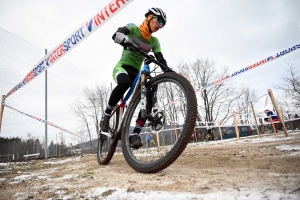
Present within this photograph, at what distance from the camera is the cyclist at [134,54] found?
2.24 m

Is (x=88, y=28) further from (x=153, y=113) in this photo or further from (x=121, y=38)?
(x=153, y=113)

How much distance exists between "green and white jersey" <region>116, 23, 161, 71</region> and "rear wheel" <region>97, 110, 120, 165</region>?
85 cm

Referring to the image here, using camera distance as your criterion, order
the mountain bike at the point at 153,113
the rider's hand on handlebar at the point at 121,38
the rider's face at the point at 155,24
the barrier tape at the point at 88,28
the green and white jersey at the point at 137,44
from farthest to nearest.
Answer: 1. the barrier tape at the point at 88,28
2. the green and white jersey at the point at 137,44
3. the rider's face at the point at 155,24
4. the rider's hand on handlebar at the point at 121,38
5. the mountain bike at the point at 153,113

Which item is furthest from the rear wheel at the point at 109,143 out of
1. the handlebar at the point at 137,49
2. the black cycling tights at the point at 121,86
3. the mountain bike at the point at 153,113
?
the handlebar at the point at 137,49

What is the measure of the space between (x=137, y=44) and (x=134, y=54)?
0.59ft

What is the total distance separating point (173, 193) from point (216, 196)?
0.25 metres

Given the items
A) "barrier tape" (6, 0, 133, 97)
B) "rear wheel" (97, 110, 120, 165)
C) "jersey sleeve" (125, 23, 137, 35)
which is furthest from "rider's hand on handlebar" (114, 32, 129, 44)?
"rear wheel" (97, 110, 120, 165)

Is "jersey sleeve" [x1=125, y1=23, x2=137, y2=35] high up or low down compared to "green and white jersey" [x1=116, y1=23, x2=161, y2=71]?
up

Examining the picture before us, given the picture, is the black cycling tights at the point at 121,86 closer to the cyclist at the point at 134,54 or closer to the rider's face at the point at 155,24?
the cyclist at the point at 134,54

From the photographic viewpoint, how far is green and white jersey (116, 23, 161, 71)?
251 cm

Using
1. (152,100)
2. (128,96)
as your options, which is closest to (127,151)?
(152,100)

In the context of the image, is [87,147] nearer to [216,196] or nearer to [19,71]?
[19,71]

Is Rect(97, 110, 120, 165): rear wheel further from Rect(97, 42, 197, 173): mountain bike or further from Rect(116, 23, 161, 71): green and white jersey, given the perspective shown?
Rect(116, 23, 161, 71): green and white jersey

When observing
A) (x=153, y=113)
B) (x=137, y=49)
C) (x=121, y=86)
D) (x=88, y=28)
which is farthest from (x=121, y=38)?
(x=88, y=28)
